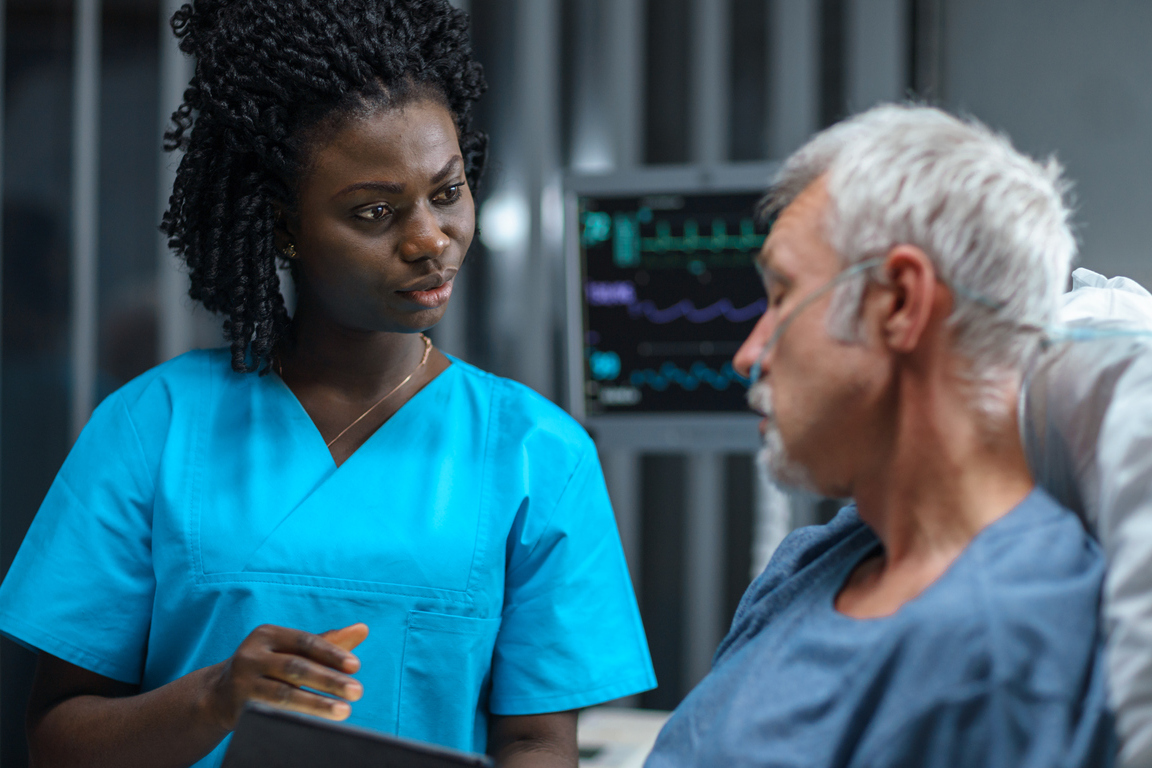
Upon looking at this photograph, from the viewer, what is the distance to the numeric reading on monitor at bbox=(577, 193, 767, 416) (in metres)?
2.29

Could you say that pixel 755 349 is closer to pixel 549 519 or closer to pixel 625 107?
pixel 549 519

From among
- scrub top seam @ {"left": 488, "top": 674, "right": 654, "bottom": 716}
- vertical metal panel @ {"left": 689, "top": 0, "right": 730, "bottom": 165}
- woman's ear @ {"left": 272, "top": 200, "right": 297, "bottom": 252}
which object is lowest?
scrub top seam @ {"left": 488, "top": 674, "right": 654, "bottom": 716}

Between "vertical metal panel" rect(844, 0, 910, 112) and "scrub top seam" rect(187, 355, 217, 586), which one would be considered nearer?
"scrub top seam" rect(187, 355, 217, 586)

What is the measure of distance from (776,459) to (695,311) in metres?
1.51

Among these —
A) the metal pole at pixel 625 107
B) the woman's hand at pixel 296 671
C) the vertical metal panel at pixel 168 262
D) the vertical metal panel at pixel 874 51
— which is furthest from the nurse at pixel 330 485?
the vertical metal panel at pixel 874 51

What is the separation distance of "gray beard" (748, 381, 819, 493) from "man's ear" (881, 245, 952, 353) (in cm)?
12

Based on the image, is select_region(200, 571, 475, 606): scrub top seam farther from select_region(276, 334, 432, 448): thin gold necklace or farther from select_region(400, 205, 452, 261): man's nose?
select_region(400, 205, 452, 261): man's nose

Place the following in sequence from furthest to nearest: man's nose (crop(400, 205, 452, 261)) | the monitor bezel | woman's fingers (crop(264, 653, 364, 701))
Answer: the monitor bezel
man's nose (crop(400, 205, 452, 261))
woman's fingers (crop(264, 653, 364, 701))

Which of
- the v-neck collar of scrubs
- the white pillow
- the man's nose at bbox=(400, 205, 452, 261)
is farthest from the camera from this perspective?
the v-neck collar of scrubs

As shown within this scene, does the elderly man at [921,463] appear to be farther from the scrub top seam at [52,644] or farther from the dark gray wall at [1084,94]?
the dark gray wall at [1084,94]

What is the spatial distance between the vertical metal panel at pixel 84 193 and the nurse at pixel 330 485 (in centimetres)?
154

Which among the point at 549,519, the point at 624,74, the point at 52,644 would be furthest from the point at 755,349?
the point at 624,74

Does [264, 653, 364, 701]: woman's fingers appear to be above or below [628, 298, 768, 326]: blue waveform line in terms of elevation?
below

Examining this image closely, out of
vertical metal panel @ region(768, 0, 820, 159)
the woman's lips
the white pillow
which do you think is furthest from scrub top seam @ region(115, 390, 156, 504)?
vertical metal panel @ region(768, 0, 820, 159)
